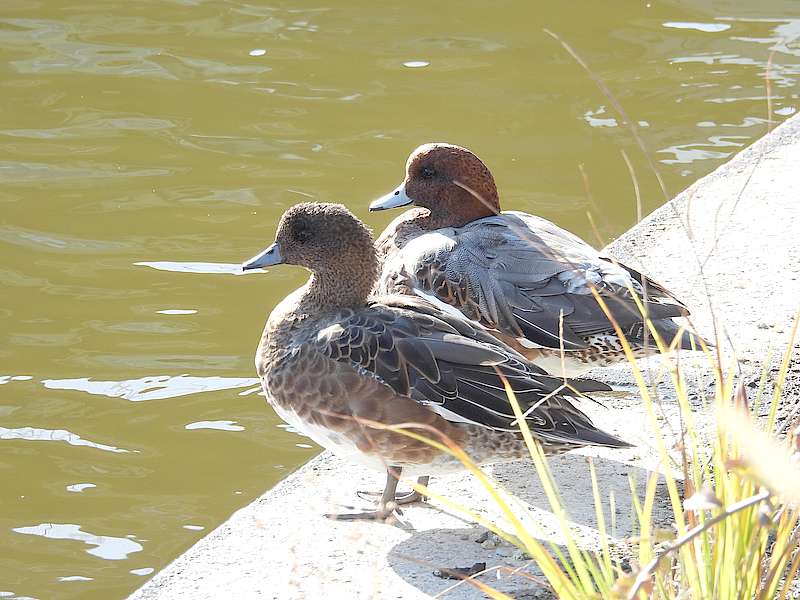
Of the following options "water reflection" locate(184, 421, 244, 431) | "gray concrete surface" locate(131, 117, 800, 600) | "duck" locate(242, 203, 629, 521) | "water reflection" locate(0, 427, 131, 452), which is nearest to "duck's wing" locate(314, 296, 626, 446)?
"duck" locate(242, 203, 629, 521)

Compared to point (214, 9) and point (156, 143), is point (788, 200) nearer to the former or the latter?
point (156, 143)

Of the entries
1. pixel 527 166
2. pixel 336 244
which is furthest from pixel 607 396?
pixel 527 166

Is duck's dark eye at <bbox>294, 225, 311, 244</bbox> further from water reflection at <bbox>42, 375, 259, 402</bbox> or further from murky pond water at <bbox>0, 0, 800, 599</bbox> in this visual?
water reflection at <bbox>42, 375, 259, 402</bbox>

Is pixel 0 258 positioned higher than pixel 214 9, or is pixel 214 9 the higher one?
pixel 214 9

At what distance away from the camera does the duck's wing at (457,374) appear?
3250 mm

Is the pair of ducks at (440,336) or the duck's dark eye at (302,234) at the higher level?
the duck's dark eye at (302,234)

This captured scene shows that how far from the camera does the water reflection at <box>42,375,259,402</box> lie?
15.6 ft

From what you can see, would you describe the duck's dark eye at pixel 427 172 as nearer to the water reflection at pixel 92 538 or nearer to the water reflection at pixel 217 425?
the water reflection at pixel 217 425

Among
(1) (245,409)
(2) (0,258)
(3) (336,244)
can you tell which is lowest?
(1) (245,409)

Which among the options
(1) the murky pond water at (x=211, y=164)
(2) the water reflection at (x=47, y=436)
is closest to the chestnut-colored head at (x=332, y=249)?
(1) the murky pond water at (x=211, y=164)

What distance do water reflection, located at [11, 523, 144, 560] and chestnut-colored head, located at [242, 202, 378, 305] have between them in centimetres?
106

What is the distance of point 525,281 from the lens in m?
4.03

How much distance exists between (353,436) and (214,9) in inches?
248

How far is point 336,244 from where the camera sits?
12.2 ft
